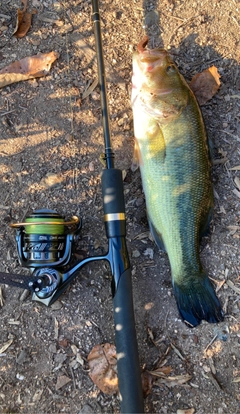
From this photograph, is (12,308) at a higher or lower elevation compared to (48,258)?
lower

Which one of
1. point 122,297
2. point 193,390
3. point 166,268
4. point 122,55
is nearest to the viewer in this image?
point 122,297

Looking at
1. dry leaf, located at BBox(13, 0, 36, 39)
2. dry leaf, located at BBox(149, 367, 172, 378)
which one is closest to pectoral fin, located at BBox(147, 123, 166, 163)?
dry leaf, located at BBox(13, 0, 36, 39)

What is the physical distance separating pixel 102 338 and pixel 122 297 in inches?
18.4

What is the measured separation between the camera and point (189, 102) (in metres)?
2.77

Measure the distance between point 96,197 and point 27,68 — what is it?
1170mm

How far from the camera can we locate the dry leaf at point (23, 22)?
10.1 feet

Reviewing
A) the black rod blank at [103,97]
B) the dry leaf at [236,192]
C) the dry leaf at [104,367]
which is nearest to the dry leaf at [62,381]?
the dry leaf at [104,367]

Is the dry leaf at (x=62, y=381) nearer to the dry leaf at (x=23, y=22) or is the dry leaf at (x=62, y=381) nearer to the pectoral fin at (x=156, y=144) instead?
the pectoral fin at (x=156, y=144)

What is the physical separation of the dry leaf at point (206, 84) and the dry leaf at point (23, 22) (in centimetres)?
141

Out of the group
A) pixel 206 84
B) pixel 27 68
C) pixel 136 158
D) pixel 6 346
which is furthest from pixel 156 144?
pixel 6 346

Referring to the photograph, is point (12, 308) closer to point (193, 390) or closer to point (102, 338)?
point (102, 338)

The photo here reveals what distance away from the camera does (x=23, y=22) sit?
312 cm

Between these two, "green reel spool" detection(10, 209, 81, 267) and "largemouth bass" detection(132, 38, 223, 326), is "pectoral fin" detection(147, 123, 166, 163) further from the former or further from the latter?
"green reel spool" detection(10, 209, 81, 267)

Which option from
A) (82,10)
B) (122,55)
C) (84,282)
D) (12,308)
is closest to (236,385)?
(84,282)
